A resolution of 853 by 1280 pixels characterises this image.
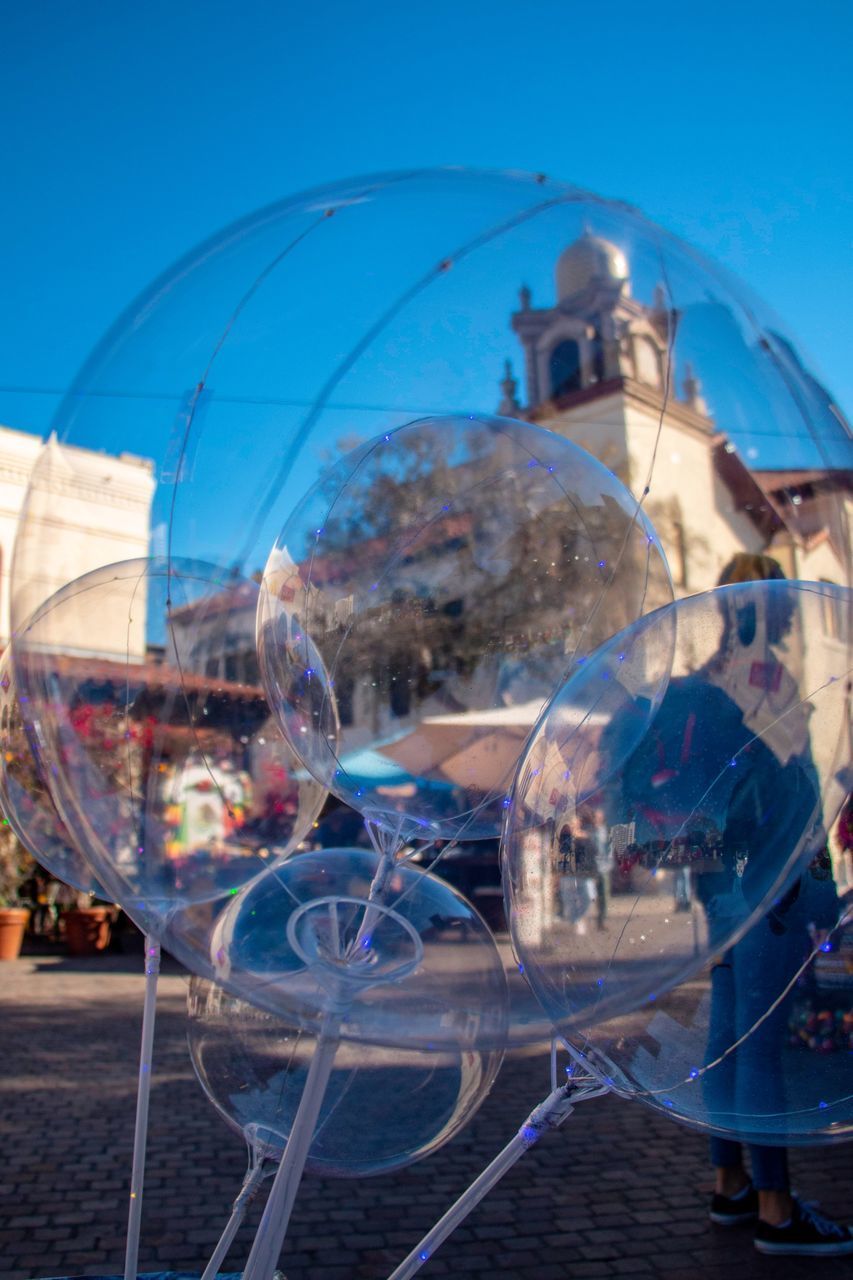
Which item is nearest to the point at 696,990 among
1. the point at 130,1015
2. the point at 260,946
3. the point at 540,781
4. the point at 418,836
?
the point at 540,781

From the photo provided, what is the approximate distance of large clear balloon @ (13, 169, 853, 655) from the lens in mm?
1739

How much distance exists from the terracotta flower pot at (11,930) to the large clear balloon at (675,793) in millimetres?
10296

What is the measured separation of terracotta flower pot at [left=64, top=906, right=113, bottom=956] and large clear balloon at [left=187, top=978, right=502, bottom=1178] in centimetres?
979

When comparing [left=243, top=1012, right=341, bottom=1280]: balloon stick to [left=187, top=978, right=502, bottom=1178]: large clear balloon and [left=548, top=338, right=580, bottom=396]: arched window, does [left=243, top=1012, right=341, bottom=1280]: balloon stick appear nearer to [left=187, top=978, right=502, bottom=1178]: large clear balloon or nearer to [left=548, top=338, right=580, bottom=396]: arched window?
[left=187, top=978, right=502, bottom=1178]: large clear balloon

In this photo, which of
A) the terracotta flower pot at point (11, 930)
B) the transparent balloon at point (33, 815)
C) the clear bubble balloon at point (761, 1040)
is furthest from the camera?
the terracotta flower pot at point (11, 930)

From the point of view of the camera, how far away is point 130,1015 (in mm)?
7941

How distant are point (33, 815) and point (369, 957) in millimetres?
1706

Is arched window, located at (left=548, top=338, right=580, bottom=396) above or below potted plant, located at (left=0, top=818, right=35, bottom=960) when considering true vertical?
above

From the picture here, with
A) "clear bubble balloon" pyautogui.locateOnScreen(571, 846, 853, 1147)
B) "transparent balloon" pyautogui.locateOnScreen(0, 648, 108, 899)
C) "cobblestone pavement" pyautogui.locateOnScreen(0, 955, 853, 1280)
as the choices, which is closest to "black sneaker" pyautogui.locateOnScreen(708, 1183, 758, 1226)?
"cobblestone pavement" pyautogui.locateOnScreen(0, 955, 853, 1280)

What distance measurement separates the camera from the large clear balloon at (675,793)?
1505 millimetres

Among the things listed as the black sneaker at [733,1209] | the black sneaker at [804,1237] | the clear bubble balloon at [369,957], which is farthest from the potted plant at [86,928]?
the clear bubble balloon at [369,957]

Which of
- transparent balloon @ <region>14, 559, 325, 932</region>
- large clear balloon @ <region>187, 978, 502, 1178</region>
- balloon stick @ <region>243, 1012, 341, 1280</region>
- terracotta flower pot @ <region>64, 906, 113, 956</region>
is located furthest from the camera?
terracotta flower pot @ <region>64, 906, 113, 956</region>

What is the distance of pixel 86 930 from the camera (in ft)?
37.6

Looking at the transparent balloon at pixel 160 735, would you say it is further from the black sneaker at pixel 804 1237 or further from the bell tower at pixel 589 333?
the black sneaker at pixel 804 1237
